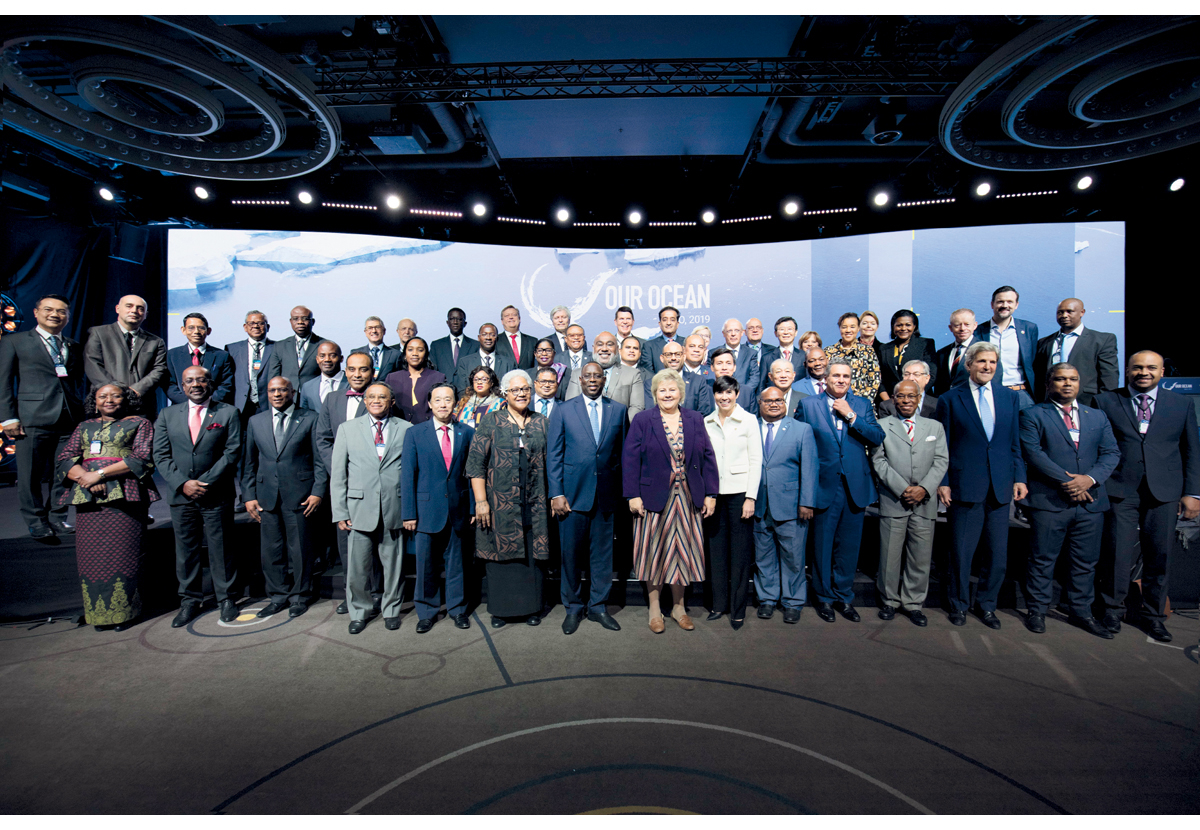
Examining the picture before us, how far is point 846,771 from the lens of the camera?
6.77ft

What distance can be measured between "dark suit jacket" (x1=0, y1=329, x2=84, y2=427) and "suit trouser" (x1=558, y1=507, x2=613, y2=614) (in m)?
4.06

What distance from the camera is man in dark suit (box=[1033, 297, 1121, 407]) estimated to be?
3.99 m

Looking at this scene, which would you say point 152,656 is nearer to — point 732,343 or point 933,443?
point 732,343

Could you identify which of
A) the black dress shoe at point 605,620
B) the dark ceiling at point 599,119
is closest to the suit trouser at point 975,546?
the black dress shoe at point 605,620

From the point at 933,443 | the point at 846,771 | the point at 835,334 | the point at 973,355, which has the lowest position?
the point at 846,771

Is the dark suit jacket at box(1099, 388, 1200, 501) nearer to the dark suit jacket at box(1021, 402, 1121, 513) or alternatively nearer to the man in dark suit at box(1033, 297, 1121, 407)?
the dark suit jacket at box(1021, 402, 1121, 513)

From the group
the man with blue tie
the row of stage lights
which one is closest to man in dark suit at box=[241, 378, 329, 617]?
the man with blue tie

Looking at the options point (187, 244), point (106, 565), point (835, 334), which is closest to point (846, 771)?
point (106, 565)

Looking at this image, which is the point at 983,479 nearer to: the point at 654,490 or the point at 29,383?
the point at 654,490

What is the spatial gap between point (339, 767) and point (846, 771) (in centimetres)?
215

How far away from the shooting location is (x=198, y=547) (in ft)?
11.7

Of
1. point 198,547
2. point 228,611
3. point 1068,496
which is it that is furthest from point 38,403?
point 1068,496

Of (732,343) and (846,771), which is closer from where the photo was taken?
(846,771)

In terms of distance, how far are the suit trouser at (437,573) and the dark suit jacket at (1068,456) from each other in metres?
4.05
